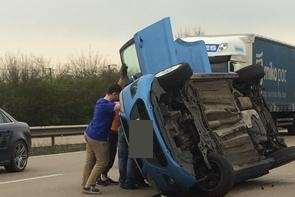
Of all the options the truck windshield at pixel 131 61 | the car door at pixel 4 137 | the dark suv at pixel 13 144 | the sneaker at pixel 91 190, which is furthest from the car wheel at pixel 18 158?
the sneaker at pixel 91 190

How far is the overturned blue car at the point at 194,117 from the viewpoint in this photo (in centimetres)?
848

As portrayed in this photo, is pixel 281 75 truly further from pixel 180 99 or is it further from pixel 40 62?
pixel 40 62

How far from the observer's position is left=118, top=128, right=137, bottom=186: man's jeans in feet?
34.0

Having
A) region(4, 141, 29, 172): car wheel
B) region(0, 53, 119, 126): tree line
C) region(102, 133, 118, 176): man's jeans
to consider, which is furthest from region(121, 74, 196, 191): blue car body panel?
region(0, 53, 119, 126): tree line

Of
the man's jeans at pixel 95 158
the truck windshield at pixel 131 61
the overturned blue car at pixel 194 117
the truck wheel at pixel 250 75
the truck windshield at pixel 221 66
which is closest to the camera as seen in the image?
the overturned blue car at pixel 194 117

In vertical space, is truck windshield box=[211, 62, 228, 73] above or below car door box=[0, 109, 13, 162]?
above

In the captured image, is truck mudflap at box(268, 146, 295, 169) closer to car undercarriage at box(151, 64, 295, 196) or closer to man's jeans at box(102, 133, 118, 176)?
car undercarriage at box(151, 64, 295, 196)

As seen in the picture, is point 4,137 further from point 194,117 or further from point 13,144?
point 194,117

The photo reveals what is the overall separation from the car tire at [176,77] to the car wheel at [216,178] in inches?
41.3

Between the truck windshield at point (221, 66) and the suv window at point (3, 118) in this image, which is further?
the truck windshield at point (221, 66)

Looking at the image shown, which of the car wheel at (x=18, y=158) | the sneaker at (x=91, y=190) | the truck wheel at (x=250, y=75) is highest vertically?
the truck wheel at (x=250, y=75)

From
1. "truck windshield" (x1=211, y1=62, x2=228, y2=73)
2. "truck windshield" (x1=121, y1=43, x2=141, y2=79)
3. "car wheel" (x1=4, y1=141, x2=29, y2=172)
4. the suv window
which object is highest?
"truck windshield" (x1=121, y1=43, x2=141, y2=79)

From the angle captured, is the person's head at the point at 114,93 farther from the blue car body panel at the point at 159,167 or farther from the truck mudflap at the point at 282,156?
the truck mudflap at the point at 282,156

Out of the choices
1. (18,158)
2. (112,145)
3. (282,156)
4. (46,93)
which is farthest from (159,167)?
(46,93)
